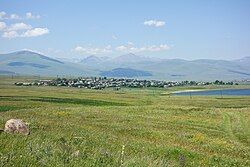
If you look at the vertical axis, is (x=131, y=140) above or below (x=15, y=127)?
below

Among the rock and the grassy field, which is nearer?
the grassy field

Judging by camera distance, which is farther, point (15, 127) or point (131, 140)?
point (131, 140)

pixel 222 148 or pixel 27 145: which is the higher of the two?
pixel 27 145

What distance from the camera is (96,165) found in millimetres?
11211

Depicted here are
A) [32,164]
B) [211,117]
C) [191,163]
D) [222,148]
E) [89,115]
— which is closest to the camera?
[32,164]

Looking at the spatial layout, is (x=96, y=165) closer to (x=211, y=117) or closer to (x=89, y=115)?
(x=89, y=115)

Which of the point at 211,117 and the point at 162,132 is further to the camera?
the point at 211,117

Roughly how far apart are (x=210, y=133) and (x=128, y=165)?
36.8 m

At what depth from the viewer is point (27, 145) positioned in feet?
41.1

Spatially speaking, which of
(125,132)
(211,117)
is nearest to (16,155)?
(125,132)

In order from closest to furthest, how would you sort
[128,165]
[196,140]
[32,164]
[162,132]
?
1. [32,164]
2. [128,165]
3. [196,140]
4. [162,132]

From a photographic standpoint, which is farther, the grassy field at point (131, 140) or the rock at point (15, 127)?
the rock at point (15, 127)

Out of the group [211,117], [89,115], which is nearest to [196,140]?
[89,115]

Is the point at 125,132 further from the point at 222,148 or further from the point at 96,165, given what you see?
the point at 96,165
